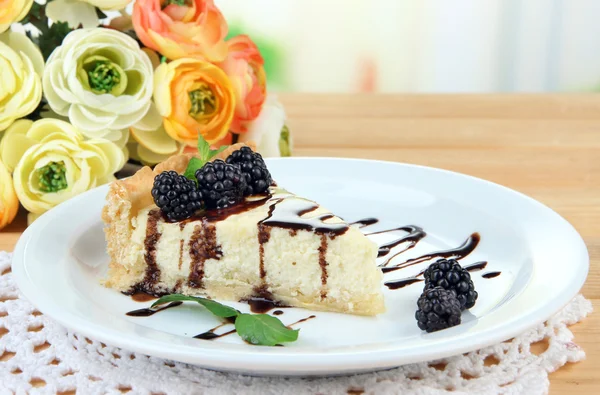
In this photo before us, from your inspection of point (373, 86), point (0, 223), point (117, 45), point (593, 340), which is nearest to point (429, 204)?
point (593, 340)

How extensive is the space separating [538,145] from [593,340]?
66.9 inches

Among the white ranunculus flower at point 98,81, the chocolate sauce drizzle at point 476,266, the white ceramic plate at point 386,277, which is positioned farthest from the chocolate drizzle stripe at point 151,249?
the chocolate sauce drizzle at point 476,266

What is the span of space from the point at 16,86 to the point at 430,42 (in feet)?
11.3

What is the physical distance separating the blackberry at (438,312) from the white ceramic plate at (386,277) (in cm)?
5

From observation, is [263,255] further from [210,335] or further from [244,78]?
[244,78]

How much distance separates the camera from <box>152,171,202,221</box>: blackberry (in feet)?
6.49

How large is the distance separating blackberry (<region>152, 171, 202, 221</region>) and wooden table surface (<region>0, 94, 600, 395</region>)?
60 cm

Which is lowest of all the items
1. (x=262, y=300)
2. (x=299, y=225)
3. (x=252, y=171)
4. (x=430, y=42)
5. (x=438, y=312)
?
(x=262, y=300)

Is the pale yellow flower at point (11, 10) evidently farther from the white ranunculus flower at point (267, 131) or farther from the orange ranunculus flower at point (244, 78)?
the white ranunculus flower at point (267, 131)

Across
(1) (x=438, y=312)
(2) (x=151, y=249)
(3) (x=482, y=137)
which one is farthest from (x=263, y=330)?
(3) (x=482, y=137)

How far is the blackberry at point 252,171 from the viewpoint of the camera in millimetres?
2127

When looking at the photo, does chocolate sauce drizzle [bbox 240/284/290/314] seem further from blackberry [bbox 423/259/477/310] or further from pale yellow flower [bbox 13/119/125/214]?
pale yellow flower [bbox 13/119/125/214]

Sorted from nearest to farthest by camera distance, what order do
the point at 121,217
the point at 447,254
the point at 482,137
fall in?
the point at 121,217 → the point at 447,254 → the point at 482,137

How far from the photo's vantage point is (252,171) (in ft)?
6.98
